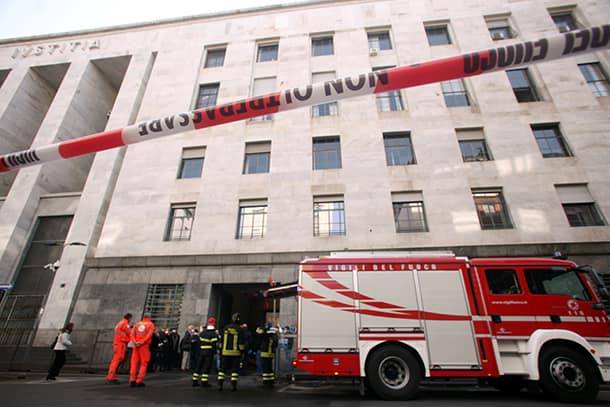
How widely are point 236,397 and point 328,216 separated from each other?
32.5ft

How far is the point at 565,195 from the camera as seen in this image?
580 inches

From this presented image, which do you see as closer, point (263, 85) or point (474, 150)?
point (474, 150)

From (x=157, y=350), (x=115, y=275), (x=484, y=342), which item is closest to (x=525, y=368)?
(x=484, y=342)

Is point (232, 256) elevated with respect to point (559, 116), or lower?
lower

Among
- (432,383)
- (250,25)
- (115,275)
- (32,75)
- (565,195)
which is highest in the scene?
(250,25)

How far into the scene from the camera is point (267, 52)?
21.5m

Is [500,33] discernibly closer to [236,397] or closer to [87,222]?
[236,397]

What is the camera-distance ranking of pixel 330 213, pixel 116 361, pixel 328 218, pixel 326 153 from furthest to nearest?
pixel 326 153, pixel 330 213, pixel 328 218, pixel 116 361

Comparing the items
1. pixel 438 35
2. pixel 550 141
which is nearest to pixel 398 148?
pixel 550 141

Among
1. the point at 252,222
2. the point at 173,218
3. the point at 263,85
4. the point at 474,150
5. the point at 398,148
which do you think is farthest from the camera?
the point at 263,85

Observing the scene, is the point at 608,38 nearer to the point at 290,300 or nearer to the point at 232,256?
the point at 290,300

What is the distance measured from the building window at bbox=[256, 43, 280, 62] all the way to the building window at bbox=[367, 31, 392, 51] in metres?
6.47

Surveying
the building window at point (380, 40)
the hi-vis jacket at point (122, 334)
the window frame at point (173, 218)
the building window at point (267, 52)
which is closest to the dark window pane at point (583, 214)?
the building window at point (380, 40)

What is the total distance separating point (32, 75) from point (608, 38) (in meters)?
32.3
